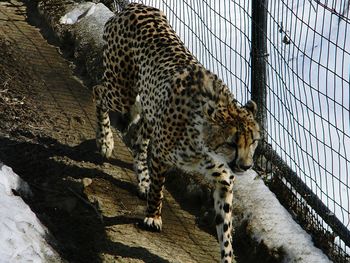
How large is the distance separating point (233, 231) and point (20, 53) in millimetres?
3292

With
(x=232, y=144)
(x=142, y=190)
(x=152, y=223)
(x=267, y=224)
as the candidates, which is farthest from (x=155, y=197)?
(x=232, y=144)

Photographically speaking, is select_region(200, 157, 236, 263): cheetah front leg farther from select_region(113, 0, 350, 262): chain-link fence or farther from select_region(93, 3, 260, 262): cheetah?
select_region(113, 0, 350, 262): chain-link fence

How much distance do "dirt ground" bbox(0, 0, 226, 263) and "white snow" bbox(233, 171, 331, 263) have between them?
334 mm

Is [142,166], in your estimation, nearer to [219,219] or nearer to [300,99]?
[219,219]

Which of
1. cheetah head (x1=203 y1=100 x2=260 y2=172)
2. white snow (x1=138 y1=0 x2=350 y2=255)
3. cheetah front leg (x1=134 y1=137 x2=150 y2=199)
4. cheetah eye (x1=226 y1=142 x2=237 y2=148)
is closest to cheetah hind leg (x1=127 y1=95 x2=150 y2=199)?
cheetah front leg (x1=134 y1=137 x2=150 y2=199)

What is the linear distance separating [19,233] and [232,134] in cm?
139

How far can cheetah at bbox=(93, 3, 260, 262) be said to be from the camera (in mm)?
5031

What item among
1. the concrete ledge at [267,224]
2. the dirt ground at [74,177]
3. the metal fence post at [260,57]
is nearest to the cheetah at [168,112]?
the dirt ground at [74,177]

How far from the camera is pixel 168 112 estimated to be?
5453 mm

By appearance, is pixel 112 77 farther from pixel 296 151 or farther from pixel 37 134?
pixel 296 151

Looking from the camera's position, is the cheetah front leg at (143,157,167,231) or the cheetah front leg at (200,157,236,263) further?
the cheetah front leg at (143,157,167,231)

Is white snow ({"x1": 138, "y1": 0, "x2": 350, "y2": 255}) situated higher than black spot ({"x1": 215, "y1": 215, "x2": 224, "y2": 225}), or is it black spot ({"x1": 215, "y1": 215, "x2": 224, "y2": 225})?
white snow ({"x1": 138, "y1": 0, "x2": 350, "y2": 255})

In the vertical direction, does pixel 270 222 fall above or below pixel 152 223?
above

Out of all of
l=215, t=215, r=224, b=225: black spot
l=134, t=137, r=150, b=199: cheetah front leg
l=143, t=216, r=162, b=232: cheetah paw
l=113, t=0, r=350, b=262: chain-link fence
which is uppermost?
l=113, t=0, r=350, b=262: chain-link fence
